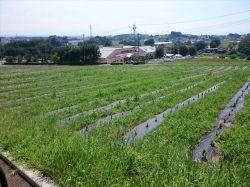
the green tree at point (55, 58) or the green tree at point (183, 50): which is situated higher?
the green tree at point (183, 50)

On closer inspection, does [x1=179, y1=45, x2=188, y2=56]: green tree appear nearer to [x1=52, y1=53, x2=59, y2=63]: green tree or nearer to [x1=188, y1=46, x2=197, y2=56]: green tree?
[x1=188, y1=46, x2=197, y2=56]: green tree

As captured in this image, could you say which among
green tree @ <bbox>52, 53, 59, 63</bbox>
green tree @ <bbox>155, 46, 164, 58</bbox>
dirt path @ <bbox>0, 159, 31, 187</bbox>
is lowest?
dirt path @ <bbox>0, 159, 31, 187</bbox>

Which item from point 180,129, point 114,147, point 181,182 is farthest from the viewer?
point 180,129

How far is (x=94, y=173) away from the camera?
3922mm

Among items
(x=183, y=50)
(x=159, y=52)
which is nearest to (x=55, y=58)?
(x=159, y=52)

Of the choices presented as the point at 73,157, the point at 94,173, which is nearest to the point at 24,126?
the point at 73,157

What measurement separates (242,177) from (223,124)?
7.39 m

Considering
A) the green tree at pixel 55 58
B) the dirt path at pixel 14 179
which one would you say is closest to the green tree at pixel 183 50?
the green tree at pixel 55 58

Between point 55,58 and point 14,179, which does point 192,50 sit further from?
point 14,179

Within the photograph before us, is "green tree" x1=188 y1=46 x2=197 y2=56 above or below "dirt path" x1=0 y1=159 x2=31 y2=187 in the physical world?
above

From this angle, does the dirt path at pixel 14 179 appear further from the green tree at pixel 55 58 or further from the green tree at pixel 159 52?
the green tree at pixel 159 52

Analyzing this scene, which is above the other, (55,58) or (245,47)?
(245,47)

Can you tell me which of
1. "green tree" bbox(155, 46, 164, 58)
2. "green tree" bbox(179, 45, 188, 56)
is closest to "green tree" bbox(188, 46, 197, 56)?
"green tree" bbox(179, 45, 188, 56)

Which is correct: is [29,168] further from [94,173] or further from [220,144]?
[220,144]
